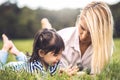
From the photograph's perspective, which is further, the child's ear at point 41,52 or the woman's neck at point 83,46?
the woman's neck at point 83,46

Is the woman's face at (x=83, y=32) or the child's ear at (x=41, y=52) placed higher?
the woman's face at (x=83, y=32)

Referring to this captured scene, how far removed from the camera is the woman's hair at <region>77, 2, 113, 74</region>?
12.0 ft

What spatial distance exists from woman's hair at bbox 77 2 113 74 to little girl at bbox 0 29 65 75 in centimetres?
21

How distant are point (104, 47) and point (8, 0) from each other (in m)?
0.68

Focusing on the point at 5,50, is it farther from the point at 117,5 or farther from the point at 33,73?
the point at 117,5

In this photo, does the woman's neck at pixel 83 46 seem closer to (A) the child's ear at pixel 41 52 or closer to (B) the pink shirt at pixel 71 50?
(B) the pink shirt at pixel 71 50

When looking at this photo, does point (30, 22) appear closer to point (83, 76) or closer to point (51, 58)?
point (51, 58)

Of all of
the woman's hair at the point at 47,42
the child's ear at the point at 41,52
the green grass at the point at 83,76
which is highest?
the woman's hair at the point at 47,42

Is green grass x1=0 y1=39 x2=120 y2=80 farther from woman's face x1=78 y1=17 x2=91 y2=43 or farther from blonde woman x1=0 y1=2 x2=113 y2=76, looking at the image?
woman's face x1=78 y1=17 x2=91 y2=43

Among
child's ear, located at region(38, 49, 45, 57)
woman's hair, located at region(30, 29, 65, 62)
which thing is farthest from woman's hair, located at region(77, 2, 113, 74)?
child's ear, located at region(38, 49, 45, 57)

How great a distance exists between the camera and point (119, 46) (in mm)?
3844

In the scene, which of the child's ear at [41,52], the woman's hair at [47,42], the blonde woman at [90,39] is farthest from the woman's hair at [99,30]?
the child's ear at [41,52]

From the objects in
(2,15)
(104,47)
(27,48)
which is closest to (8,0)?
(2,15)

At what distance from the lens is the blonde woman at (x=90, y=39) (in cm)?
365
